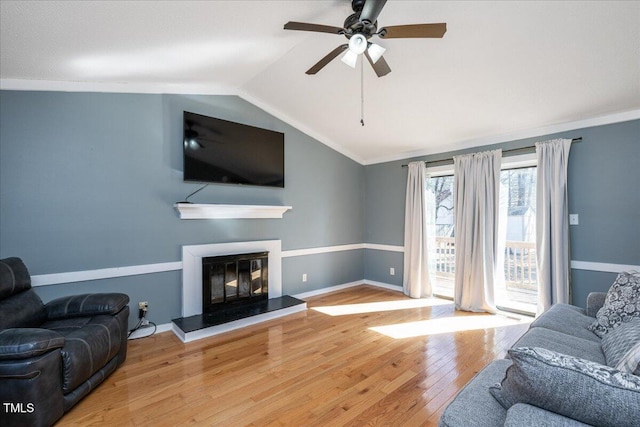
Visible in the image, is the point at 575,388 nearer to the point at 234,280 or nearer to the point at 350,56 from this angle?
the point at 350,56

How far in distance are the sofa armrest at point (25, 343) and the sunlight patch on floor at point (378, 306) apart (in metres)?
2.76

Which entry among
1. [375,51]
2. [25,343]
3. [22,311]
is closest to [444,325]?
Answer: [375,51]

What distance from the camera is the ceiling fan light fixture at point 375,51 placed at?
2078 millimetres

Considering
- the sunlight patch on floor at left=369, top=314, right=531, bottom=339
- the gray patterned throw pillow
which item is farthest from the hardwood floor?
the gray patterned throw pillow

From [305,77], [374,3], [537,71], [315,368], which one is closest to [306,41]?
[305,77]

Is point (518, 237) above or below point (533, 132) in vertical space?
below

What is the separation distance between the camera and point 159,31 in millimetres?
2205

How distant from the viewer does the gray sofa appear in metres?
0.86

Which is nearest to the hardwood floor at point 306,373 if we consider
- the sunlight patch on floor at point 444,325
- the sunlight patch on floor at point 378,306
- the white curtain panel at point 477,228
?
the sunlight patch on floor at point 444,325

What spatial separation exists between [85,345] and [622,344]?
10.6 ft

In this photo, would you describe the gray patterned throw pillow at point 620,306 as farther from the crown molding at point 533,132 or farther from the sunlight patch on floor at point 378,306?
the sunlight patch on floor at point 378,306

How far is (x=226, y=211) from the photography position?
3600mm

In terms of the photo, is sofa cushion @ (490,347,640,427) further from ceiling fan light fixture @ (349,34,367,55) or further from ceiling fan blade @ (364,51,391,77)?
ceiling fan blade @ (364,51,391,77)

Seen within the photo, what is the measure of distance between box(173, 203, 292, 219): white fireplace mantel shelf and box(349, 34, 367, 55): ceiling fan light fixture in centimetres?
230
